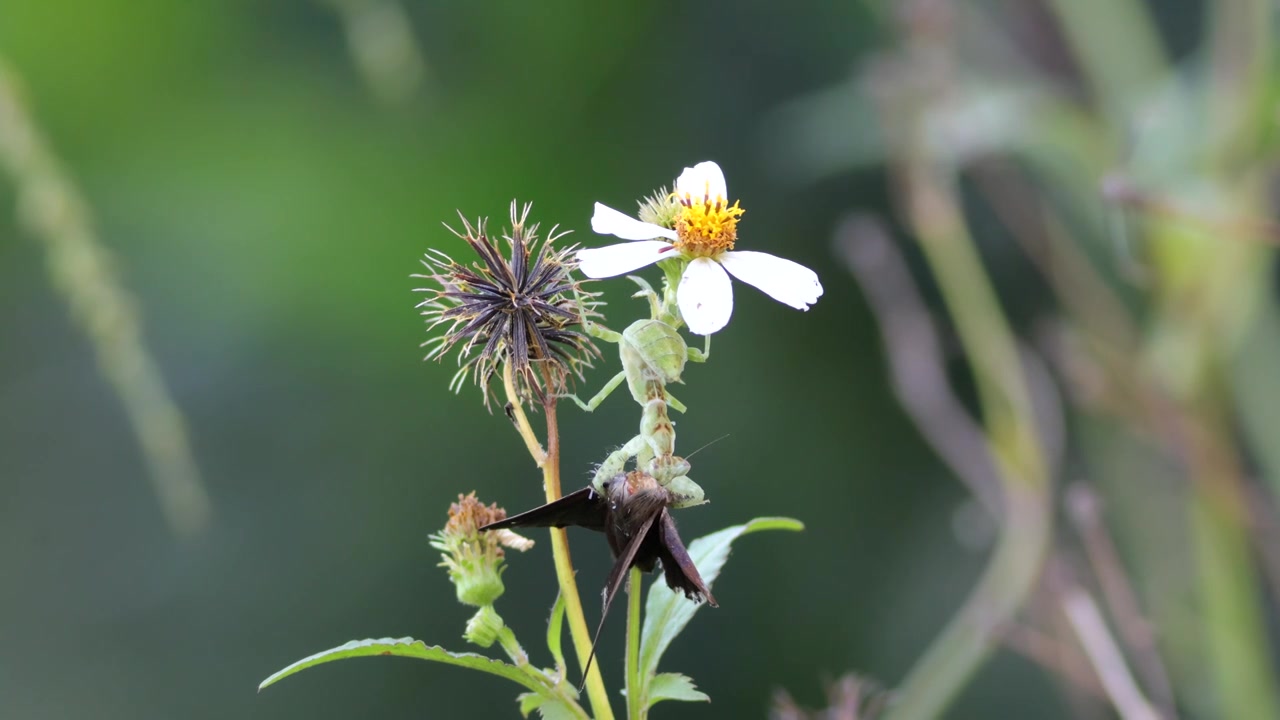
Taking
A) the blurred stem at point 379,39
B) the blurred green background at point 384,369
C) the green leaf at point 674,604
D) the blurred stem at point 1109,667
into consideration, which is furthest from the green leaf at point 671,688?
the blurred green background at point 384,369

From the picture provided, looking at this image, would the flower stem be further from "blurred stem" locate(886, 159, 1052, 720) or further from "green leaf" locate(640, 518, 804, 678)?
"blurred stem" locate(886, 159, 1052, 720)

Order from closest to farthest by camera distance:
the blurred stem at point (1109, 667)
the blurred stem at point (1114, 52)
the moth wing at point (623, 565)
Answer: the moth wing at point (623, 565) < the blurred stem at point (1109, 667) < the blurred stem at point (1114, 52)

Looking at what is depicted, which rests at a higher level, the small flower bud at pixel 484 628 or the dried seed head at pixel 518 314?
the dried seed head at pixel 518 314

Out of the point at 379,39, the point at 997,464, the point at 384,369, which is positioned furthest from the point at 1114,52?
the point at 384,369

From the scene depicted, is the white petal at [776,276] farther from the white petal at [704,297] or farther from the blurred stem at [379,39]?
the blurred stem at [379,39]

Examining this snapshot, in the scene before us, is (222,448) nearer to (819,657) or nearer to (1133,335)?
(819,657)

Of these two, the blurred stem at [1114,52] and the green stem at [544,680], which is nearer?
the green stem at [544,680]

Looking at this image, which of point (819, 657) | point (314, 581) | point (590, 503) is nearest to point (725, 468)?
point (819, 657)
